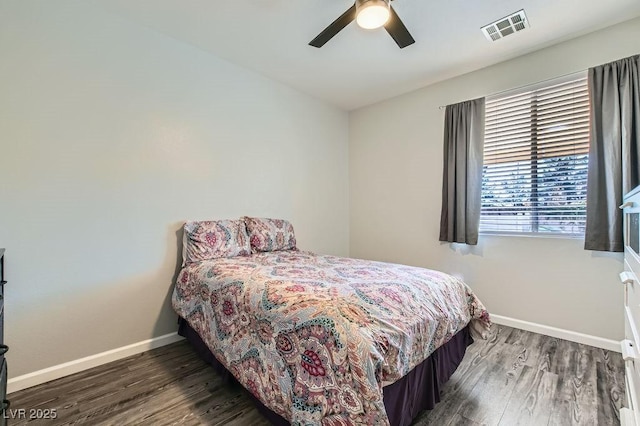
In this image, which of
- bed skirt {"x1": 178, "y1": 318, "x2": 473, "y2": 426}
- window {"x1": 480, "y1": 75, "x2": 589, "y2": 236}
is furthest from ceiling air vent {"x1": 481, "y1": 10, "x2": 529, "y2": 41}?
bed skirt {"x1": 178, "y1": 318, "x2": 473, "y2": 426}

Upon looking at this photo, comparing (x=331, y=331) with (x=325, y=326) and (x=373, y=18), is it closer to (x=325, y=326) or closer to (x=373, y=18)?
(x=325, y=326)

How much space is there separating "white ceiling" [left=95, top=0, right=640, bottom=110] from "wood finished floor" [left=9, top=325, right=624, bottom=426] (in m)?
2.62

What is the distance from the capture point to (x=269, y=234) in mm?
2896

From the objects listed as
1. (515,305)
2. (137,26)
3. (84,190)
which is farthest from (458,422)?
(137,26)

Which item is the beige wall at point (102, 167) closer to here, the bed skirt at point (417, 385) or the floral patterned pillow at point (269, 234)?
the floral patterned pillow at point (269, 234)

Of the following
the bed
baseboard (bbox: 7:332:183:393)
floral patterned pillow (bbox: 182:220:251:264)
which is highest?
→ floral patterned pillow (bbox: 182:220:251:264)

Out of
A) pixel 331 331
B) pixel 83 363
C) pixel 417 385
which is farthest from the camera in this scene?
pixel 83 363

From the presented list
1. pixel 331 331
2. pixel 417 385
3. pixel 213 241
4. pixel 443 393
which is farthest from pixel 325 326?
pixel 213 241

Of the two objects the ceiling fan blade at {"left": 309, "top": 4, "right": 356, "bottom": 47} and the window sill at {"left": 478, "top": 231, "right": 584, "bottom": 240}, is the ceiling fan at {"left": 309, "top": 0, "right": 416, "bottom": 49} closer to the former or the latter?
the ceiling fan blade at {"left": 309, "top": 4, "right": 356, "bottom": 47}

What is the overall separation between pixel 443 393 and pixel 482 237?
5.81 ft

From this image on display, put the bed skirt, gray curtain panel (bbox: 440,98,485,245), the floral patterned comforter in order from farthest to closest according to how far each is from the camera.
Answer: gray curtain panel (bbox: 440,98,485,245) < the bed skirt < the floral patterned comforter

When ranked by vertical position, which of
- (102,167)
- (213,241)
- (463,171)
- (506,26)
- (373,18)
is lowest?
(213,241)

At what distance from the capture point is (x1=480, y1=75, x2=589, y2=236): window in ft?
8.24

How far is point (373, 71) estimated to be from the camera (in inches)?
121
